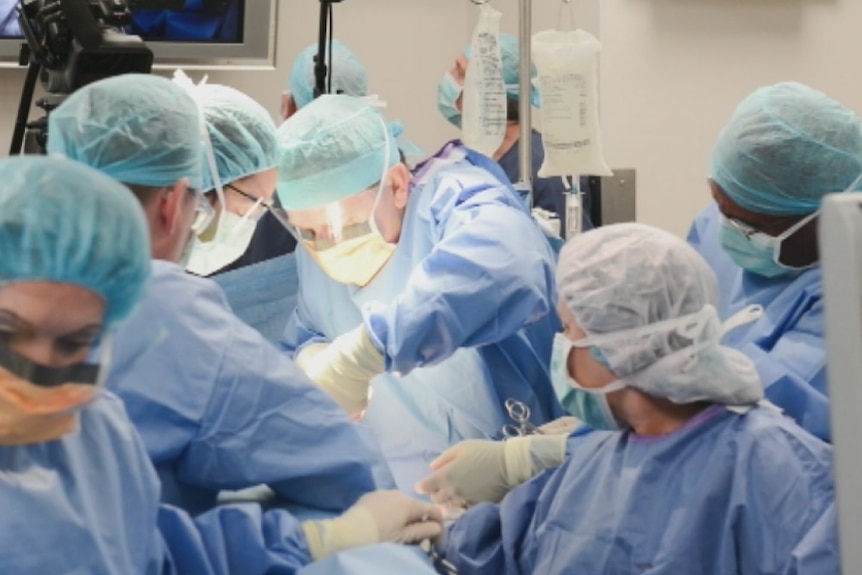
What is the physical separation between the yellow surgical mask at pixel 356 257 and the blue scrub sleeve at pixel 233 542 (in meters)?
1.00

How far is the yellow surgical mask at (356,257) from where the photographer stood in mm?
2570

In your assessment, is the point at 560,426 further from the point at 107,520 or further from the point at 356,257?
the point at 107,520

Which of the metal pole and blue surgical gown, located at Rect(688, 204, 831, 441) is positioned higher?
the metal pole

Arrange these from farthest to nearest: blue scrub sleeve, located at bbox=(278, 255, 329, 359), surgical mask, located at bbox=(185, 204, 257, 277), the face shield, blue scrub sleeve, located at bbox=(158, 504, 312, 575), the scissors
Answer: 1. blue scrub sleeve, located at bbox=(278, 255, 329, 359)
2. the face shield
3. the scissors
4. surgical mask, located at bbox=(185, 204, 257, 277)
5. blue scrub sleeve, located at bbox=(158, 504, 312, 575)

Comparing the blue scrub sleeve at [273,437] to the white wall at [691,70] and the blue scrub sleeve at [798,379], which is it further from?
the white wall at [691,70]

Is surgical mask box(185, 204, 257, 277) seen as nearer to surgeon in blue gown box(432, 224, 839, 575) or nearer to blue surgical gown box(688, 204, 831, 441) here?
surgeon in blue gown box(432, 224, 839, 575)

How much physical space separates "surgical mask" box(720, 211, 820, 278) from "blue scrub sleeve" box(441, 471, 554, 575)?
590 mm

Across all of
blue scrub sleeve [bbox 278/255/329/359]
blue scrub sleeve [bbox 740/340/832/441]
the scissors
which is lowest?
the scissors

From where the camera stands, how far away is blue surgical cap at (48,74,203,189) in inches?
68.8

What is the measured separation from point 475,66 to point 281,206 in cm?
52

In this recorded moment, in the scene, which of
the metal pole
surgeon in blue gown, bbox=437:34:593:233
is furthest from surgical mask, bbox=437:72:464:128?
the metal pole

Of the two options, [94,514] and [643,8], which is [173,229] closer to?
[94,514]

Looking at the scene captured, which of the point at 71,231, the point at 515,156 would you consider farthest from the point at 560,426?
the point at 515,156

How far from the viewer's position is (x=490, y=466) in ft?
7.23
